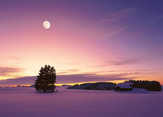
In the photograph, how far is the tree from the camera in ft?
166

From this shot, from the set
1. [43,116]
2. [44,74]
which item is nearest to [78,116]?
[43,116]

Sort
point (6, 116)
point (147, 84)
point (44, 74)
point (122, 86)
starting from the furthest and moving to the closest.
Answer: point (147, 84) → point (122, 86) → point (44, 74) → point (6, 116)

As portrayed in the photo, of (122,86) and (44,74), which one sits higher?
(44,74)

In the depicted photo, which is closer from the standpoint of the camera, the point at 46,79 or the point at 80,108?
the point at 80,108

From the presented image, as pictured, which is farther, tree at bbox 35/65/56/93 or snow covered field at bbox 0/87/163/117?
tree at bbox 35/65/56/93

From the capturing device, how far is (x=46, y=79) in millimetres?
50688

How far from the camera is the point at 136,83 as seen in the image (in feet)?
313

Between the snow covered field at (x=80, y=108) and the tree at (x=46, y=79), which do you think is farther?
the tree at (x=46, y=79)

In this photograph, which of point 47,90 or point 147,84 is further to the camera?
point 147,84

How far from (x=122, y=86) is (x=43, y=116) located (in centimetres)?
6157

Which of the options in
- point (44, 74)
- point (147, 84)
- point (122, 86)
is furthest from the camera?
point (147, 84)

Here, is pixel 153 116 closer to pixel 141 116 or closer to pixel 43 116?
pixel 141 116

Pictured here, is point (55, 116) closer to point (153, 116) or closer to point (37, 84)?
point (153, 116)

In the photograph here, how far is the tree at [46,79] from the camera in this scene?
5066 cm
